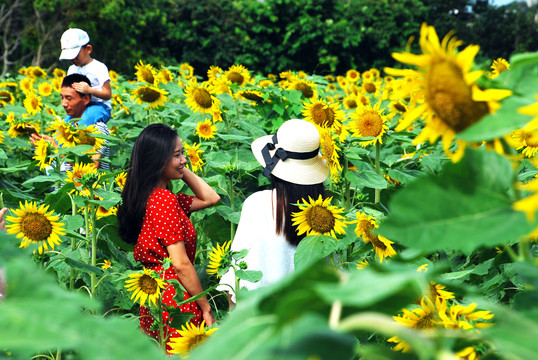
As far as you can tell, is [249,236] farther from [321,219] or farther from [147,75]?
[147,75]

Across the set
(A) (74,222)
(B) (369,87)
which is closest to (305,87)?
(A) (74,222)

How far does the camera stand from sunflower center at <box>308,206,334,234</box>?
2.02 metres

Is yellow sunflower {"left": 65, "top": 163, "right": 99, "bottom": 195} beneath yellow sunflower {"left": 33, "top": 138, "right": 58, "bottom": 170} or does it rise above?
above

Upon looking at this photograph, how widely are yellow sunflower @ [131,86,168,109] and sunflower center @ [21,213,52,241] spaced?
178 centimetres

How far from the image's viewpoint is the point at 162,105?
3.85 metres

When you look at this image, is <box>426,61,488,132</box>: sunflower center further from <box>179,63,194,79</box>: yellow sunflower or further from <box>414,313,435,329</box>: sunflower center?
<box>179,63,194,79</box>: yellow sunflower

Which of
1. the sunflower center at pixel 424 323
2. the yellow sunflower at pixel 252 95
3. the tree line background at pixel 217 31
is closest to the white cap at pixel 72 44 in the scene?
the yellow sunflower at pixel 252 95

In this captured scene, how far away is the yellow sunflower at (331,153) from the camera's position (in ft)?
7.45

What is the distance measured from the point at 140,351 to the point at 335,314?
0.11 m

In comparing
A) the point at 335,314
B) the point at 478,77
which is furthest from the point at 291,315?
the point at 478,77

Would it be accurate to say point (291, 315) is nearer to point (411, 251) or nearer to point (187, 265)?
point (411, 251)

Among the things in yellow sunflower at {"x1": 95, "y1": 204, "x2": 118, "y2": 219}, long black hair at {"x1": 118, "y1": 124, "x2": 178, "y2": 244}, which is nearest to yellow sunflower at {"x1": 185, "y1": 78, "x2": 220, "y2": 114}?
long black hair at {"x1": 118, "y1": 124, "x2": 178, "y2": 244}

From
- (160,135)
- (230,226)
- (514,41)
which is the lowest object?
(514,41)

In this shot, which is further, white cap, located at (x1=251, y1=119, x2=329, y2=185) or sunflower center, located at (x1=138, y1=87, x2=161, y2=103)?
sunflower center, located at (x1=138, y1=87, x2=161, y2=103)
